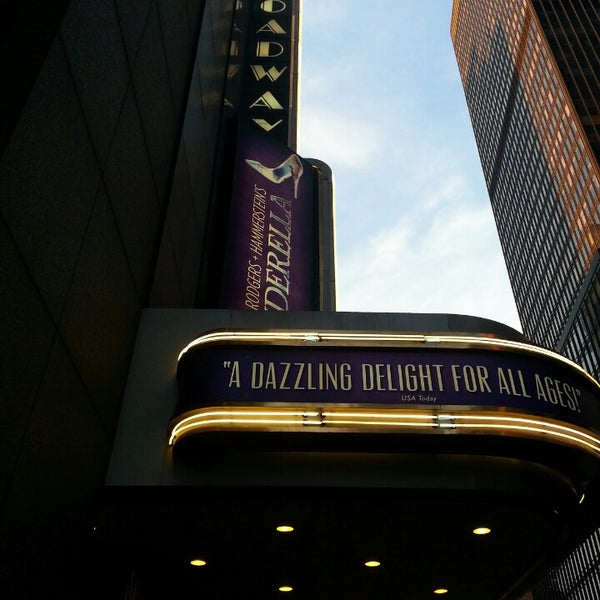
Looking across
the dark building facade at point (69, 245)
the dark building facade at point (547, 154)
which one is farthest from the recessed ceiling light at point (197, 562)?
the dark building facade at point (547, 154)

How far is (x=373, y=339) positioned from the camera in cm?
920

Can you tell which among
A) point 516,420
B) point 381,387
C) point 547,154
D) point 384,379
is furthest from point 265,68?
point 547,154

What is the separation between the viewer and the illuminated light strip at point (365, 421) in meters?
8.20

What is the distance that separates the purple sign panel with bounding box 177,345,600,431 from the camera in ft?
28.0

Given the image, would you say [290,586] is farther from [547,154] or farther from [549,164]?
[547,154]

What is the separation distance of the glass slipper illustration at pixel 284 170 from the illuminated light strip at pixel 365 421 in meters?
9.58

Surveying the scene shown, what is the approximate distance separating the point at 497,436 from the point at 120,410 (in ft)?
17.3

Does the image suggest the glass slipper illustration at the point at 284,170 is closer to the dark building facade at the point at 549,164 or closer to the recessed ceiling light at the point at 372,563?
the recessed ceiling light at the point at 372,563

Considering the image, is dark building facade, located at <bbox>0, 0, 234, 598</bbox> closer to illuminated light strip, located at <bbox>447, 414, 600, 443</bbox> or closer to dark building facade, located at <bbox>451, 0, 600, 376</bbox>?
illuminated light strip, located at <bbox>447, 414, 600, 443</bbox>

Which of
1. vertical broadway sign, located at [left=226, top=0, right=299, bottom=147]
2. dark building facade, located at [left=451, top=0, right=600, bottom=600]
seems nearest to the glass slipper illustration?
vertical broadway sign, located at [left=226, top=0, right=299, bottom=147]

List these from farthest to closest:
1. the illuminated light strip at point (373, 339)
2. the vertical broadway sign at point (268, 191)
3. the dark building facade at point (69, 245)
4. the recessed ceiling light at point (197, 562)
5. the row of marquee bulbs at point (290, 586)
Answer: the vertical broadway sign at point (268, 191) → the recessed ceiling light at point (197, 562) → the row of marquee bulbs at point (290, 586) → the illuminated light strip at point (373, 339) → the dark building facade at point (69, 245)

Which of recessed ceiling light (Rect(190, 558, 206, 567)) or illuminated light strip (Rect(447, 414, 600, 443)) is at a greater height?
illuminated light strip (Rect(447, 414, 600, 443))

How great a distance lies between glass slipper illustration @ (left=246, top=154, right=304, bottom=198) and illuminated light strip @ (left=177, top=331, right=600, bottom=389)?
328 inches

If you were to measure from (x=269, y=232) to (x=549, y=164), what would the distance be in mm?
116825
